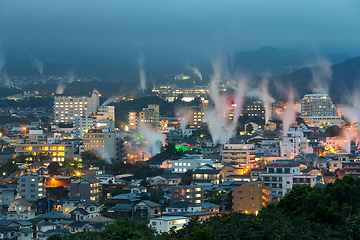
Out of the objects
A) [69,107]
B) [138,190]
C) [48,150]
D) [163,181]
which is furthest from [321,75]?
[138,190]

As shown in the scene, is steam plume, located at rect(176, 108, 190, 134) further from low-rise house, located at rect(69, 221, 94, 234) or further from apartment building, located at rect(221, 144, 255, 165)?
low-rise house, located at rect(69, 221, 94, 234)

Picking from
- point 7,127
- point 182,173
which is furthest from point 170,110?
point 182,173

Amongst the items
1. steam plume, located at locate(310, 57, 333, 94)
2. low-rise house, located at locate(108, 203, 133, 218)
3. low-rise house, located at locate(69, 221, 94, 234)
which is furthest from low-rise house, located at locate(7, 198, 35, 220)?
steam plume, located at locate(310, 57, 333, 94)

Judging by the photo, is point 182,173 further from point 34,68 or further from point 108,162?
point 34,68

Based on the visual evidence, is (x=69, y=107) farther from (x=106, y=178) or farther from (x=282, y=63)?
(x=282, y=63)

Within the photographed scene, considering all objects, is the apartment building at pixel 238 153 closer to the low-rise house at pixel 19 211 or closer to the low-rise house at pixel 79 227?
the low-rise house at pixel 19 211

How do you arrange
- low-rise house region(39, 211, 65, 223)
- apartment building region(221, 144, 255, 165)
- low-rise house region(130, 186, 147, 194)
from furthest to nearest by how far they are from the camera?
apartment building region(221, 144, 255, 165) → low-rise house region(130, 186, 147, 194) → low-rise house region(39, 211, 65, 223)
